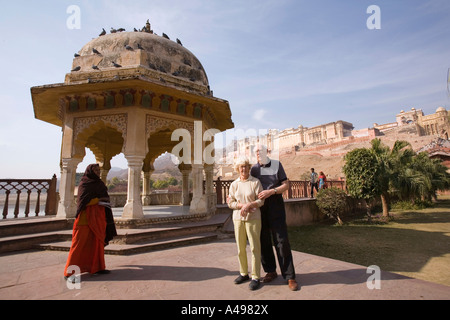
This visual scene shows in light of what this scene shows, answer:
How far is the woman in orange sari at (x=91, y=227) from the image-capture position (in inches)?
127

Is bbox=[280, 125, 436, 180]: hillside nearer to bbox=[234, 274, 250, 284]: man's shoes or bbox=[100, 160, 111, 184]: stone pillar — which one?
bbox=[100, 160, 111, 184]: stone pillar

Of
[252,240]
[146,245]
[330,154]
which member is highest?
[330,154]

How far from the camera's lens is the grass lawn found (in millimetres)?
5685

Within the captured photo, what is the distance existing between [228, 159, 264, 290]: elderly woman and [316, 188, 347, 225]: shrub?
10.4 metres

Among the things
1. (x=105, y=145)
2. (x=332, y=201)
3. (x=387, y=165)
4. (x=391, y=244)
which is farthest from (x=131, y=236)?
(x=387, y=165)

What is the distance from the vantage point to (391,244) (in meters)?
7.89

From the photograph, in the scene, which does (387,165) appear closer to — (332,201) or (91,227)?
(332,201)

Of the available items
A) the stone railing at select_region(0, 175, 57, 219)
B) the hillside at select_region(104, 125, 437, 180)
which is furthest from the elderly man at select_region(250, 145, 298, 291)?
the hillside at select_region(104, 125, 437, 180)

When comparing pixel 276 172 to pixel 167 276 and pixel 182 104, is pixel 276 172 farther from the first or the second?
pixel 182 104

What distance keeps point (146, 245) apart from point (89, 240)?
1.43 meters

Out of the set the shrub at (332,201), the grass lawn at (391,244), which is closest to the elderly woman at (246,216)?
the grass lawn at (391,244)
